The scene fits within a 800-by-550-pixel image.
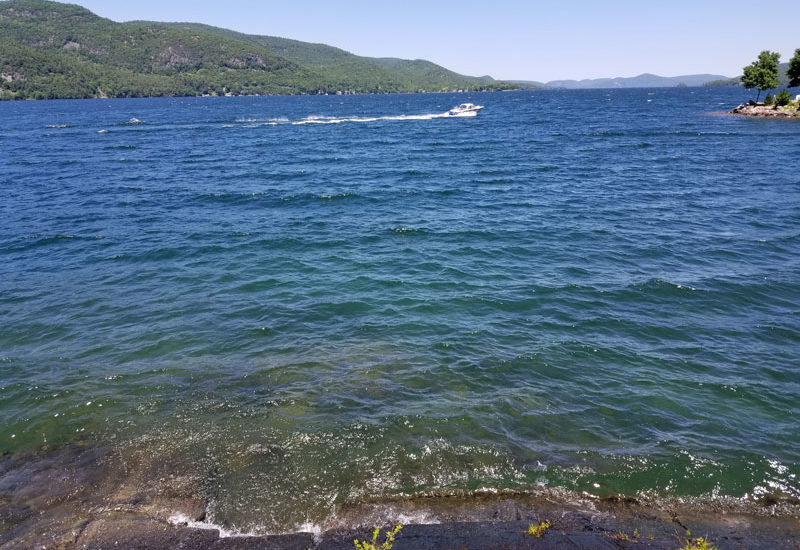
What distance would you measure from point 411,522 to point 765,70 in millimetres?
123913

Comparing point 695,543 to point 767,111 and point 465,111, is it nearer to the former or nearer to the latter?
point 767,111

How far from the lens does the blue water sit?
436 inches

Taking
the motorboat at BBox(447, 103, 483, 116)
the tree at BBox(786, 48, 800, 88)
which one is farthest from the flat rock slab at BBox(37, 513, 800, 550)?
the motorboat at BBox(447, 103, 483, 116)

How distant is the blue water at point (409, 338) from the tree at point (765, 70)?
2981 inches

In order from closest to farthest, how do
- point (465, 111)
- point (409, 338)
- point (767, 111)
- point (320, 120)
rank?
point (409, 338) < point (767, 111) < point (320, 120) < point (465, 111)

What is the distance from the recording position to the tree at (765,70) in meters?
92.6

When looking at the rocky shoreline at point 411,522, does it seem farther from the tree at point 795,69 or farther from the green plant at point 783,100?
the tree at point 795,69

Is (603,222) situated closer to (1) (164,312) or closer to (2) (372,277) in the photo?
(2) (372,277)

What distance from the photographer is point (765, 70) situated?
92750 mm

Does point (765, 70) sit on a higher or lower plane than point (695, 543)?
higher

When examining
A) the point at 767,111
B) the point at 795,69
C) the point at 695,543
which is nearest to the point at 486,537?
the point at 695,543

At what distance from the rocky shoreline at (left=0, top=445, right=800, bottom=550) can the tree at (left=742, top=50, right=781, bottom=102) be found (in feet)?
389

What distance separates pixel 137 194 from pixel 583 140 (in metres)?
63.6

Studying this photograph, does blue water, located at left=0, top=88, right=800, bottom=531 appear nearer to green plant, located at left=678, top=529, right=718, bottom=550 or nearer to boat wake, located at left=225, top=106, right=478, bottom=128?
green plant, located at left=678, top=529, right=718, bottom=550
